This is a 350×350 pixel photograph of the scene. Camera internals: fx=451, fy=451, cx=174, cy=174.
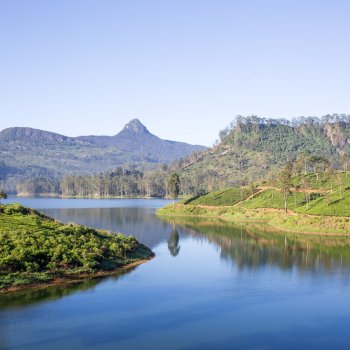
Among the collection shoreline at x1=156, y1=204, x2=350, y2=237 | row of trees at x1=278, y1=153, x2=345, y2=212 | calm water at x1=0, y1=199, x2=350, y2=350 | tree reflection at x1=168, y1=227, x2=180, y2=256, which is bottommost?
calm water at x1=0, y1=199, x2=350, y2=350

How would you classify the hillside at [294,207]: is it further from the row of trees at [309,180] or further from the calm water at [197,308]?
the calm water at [197,308]

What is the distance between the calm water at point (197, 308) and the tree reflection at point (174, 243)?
8856 millimetres

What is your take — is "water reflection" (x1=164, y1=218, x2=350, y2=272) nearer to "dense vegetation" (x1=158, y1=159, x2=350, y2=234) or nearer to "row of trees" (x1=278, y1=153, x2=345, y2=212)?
"dense vegetation" (x1=158, y1=159, x2=350, y2=234)

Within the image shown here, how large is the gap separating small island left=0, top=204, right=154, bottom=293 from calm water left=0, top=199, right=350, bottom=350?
12.0 ft

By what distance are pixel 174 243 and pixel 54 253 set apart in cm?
4544

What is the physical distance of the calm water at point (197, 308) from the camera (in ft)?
150

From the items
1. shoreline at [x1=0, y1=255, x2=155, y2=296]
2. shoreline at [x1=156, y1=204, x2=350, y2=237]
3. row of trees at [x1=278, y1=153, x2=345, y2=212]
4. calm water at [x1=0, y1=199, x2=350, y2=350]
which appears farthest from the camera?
row of trees at [x1=278, y1=153, x2=345, y2=212]

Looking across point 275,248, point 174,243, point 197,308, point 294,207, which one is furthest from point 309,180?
point 197,308

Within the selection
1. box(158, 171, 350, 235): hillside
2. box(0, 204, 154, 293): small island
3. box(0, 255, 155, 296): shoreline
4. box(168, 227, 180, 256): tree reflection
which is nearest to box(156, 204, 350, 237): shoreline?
box(158, 171, 350, 235): hillside

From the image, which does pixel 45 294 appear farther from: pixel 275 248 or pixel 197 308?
pixel 275 248

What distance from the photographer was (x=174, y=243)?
4493 inches

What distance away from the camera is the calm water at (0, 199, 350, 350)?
4584cm

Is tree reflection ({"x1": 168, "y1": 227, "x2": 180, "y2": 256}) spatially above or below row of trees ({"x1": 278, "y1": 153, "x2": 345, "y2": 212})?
below

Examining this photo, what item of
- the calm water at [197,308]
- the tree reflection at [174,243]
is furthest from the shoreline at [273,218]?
the calm water at [197,308]
